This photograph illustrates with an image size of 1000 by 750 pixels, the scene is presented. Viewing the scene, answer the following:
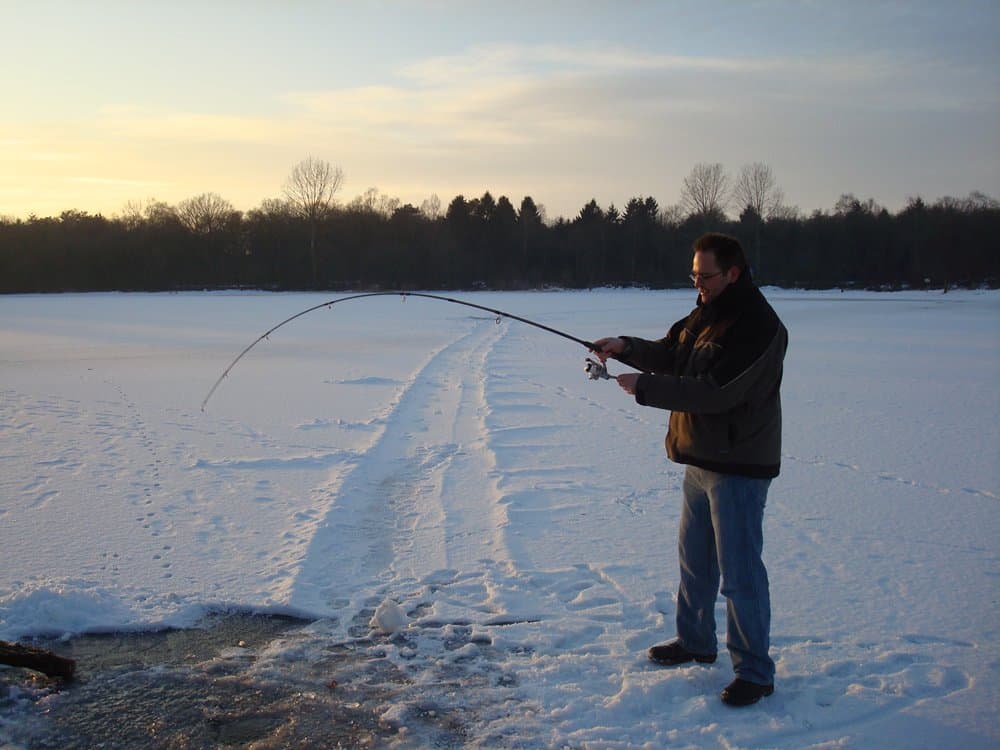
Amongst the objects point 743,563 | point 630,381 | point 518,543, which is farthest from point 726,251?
point 518,543

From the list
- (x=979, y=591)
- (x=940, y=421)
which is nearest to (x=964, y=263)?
(x=940, y=421)

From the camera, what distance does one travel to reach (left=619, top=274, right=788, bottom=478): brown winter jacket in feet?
10.7

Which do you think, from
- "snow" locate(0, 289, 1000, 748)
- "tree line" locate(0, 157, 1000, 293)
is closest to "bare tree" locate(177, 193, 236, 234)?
"tree line" locate(0, 157, 1000, 293)

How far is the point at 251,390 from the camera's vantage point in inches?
468

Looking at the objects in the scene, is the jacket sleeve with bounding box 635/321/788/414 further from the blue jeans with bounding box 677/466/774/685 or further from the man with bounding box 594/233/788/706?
the blue jeans with bounding box 677/466/774/685

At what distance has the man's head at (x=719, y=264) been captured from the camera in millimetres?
3402

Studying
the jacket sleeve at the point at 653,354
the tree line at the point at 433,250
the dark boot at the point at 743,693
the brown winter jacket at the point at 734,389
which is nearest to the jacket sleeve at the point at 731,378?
the brown winter jacket at the point at 734,389

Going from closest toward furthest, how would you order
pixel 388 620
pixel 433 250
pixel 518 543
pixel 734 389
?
pixel 734 389, pixel 388 620, pixel 518 543, pixel 433 250

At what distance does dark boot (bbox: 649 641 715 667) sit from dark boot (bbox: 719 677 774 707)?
323mm

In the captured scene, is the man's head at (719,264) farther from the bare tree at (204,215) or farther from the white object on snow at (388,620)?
the bare tree at (204,215)

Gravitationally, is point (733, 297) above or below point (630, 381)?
above

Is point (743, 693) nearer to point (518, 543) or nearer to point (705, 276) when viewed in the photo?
point (705, 276)

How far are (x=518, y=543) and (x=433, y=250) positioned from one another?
6361 centimetres

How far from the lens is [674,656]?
12.1 feet
